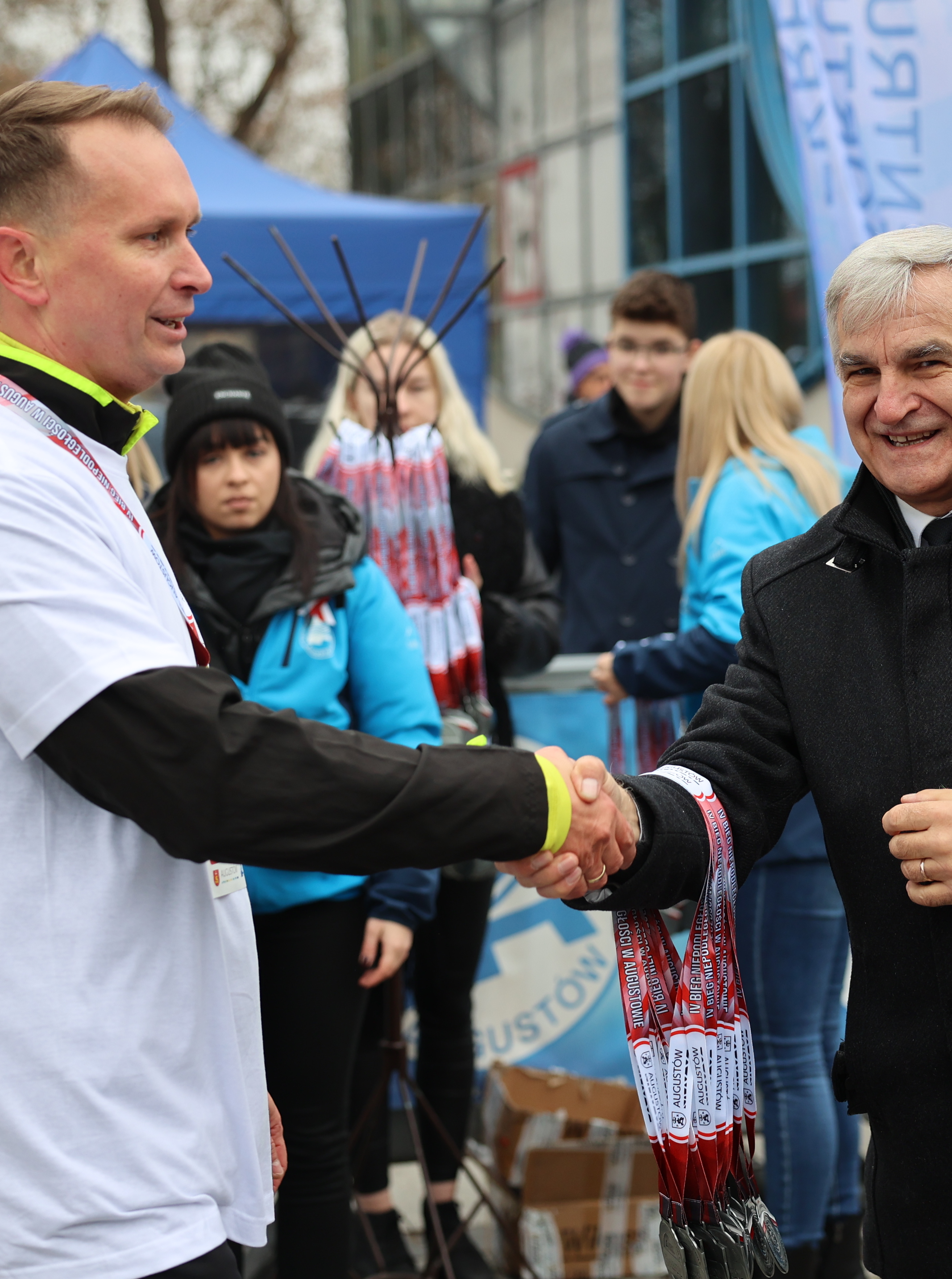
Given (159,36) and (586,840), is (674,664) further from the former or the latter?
(159,36)

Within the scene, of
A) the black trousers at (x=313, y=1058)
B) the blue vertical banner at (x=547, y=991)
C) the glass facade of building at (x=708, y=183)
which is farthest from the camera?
the glass facade of building at (x=708, y=183)

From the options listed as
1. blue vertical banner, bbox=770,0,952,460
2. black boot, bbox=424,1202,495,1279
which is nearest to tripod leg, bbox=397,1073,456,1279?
black boot, bbox=424,1202,495,1279

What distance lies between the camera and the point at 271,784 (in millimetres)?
1500

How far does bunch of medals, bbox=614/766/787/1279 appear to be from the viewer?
1889 millimetres

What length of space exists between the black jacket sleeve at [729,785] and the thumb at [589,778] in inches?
5.2

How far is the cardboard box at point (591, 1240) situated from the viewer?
341 cm

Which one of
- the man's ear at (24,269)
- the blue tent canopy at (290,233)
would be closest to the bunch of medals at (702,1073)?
the man's ear at (24,269)

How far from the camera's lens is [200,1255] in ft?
5.19

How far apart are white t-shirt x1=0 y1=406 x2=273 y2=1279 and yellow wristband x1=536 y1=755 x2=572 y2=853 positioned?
1.47 ft

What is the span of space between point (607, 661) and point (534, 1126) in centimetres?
125

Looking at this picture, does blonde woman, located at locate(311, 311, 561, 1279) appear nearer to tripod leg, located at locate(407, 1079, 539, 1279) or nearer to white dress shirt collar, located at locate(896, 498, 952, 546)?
tripod leg, located at locate(407, 1079, 539, 1279)

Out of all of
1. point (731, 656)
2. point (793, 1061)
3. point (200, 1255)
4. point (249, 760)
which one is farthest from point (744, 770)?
point (793, 1061)

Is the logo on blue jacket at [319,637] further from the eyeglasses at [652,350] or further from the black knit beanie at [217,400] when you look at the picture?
the eyeglasses at [652,350]

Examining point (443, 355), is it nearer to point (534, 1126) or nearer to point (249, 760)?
point (534, 1126)
